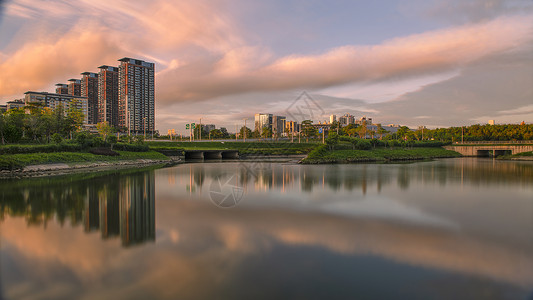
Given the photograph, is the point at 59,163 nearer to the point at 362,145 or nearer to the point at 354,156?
the point at 354,156

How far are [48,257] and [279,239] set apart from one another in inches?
216

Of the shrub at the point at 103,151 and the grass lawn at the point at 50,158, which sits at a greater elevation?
the shrub at the point at 103,151

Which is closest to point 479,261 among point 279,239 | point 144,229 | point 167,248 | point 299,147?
point 279,239

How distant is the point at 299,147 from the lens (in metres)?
57.4

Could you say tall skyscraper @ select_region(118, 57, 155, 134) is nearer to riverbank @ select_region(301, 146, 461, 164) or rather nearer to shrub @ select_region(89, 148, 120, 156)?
shrub @ select_region(89, 148, 120, 156)

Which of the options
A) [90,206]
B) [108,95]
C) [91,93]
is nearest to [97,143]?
[90,206]

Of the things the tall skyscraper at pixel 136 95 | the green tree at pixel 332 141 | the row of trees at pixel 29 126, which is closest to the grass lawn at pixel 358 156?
the green tree at pixel 332 141

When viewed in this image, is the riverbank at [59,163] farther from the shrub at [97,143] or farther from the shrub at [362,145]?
the shrub at [362,145]

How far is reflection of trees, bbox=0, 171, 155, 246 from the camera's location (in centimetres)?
863

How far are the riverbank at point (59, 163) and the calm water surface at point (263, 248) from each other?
1218 cm

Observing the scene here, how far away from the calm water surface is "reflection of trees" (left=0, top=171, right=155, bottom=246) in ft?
0.22

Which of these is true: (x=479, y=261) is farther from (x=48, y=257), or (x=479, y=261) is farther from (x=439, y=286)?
(x=48, y=257)

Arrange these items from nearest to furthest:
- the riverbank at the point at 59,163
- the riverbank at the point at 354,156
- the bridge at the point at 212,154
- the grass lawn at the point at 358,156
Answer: the riverbank at the point at 59,163 < the riverbank at the point at 354,156 < the grass lawn at the point at 358,156 < the bridge at the point at 212,154

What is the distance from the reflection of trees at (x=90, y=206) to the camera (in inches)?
340
